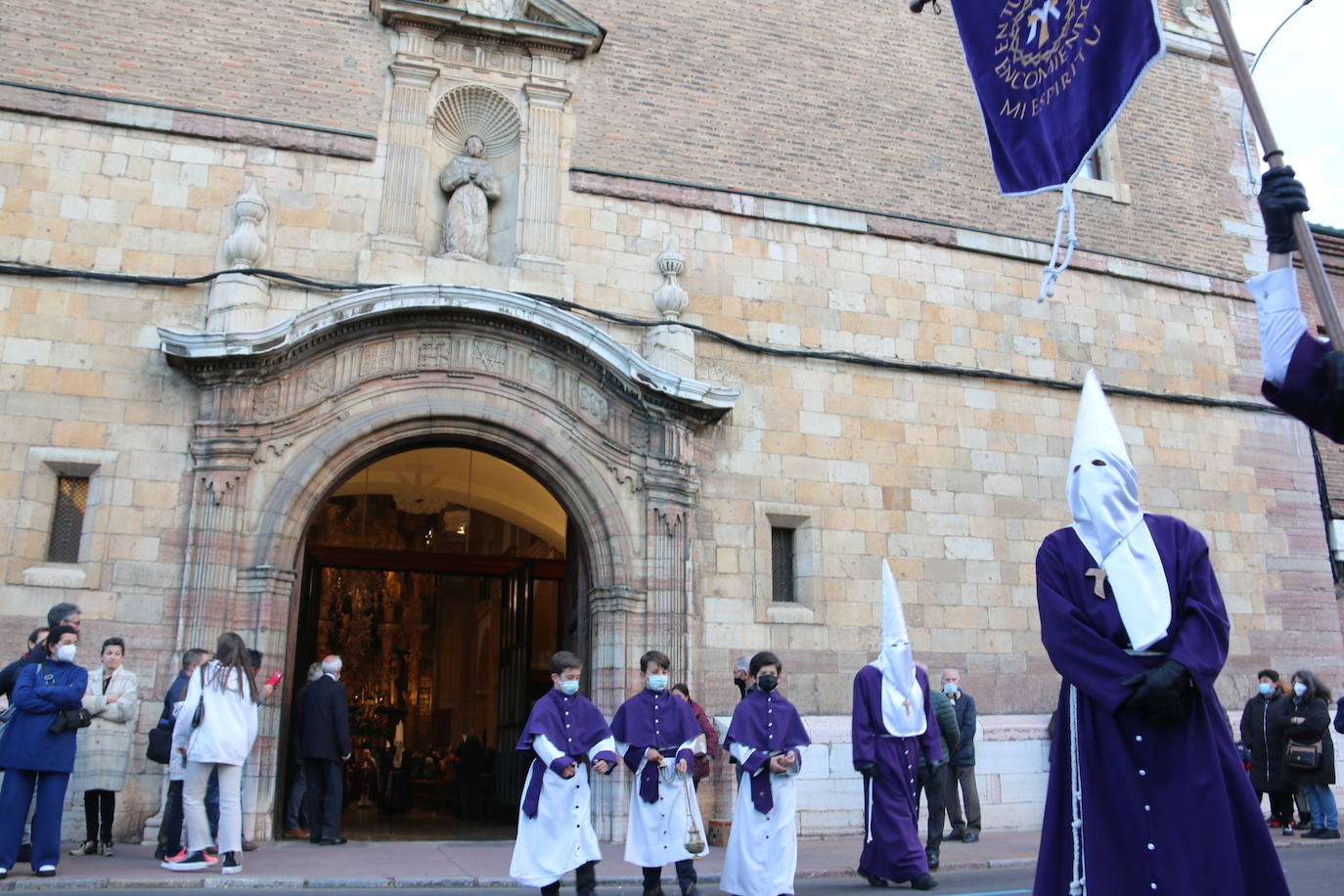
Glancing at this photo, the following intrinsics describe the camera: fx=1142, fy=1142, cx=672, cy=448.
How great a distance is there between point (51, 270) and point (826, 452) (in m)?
7.61

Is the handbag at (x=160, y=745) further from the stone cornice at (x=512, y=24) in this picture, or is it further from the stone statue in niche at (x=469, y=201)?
the stone cornice at (x=512, y=24)

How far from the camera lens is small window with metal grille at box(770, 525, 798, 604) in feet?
38.3

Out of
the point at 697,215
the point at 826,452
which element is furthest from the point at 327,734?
the point at 697,215

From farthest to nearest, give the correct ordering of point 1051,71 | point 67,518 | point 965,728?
point 965,728
point 67,518
point 1051,71

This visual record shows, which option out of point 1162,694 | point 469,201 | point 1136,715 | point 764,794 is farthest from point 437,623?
point 1162,694

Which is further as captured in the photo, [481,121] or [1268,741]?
[481,121]

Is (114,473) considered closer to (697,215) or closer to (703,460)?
(703,460)

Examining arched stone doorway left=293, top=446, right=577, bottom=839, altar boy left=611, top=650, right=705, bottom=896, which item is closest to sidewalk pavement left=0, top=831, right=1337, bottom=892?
altar boy left=611, top=650, right=705, bottom=896

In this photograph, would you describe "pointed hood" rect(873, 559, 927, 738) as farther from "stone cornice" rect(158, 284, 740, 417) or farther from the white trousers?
the white trousers

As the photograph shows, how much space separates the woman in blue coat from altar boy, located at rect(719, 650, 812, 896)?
14.2ft

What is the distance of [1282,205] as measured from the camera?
3449 mm

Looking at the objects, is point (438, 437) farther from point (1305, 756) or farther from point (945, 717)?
point (1305, 756)

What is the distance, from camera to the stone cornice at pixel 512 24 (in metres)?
11.8

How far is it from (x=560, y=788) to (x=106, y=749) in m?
3.87
